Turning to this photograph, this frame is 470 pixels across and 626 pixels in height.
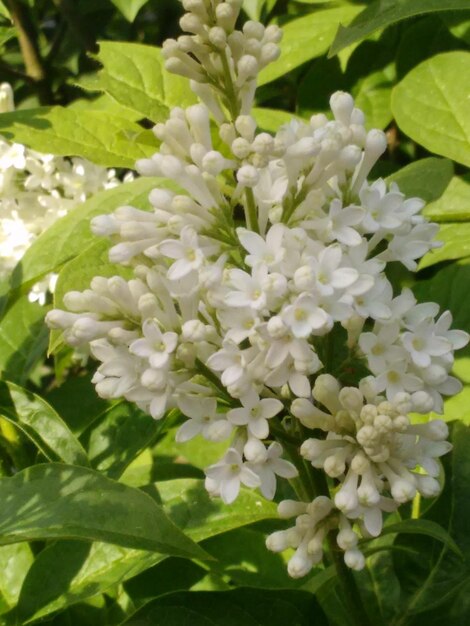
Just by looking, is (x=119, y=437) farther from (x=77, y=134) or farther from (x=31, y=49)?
(x=31, y=49)

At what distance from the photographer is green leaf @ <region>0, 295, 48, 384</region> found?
2.33 meters

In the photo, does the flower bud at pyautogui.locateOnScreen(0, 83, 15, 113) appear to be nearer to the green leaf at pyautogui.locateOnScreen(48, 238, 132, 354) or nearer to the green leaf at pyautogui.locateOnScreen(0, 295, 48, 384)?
the green leaf at pyautogui.locateOnScreen(0, 295, 48, 384)

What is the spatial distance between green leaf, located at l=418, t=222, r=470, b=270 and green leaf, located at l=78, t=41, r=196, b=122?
69 centimetres

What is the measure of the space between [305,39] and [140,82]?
1.40ft

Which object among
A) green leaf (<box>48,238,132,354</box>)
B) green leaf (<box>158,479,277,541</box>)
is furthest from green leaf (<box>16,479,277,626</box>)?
green leaf (<box>48,238,132,354</box>)

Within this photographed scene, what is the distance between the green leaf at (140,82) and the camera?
233cm

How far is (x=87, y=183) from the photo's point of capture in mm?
2611

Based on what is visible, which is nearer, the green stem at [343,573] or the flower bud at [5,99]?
the green stem at [343,573]

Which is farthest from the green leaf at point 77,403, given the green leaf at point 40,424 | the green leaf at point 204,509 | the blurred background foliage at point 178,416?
the green leaf at point 204,509

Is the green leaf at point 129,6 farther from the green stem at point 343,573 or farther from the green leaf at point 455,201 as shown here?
the green stem at point 343,573

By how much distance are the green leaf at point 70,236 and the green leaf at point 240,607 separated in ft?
2.62

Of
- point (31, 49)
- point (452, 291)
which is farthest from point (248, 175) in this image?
point (31, 49)

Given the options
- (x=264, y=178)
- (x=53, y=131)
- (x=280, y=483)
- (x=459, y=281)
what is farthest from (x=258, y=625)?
(x=53, y=131)

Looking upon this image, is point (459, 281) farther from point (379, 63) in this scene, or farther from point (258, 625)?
point (258, 625)
